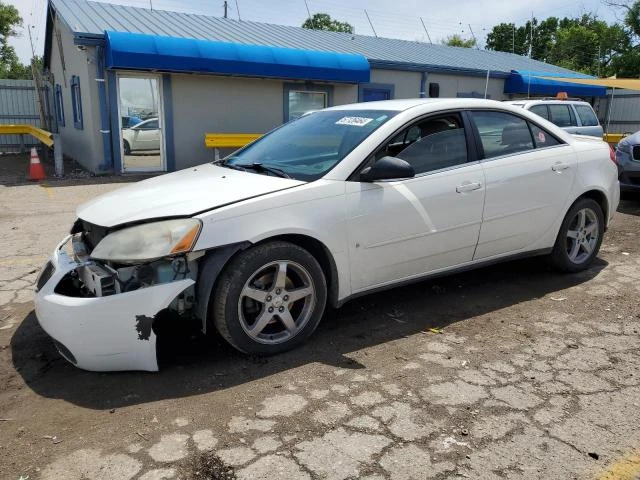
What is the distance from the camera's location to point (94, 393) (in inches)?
116

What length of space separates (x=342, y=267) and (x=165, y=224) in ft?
3.83

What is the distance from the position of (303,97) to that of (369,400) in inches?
516

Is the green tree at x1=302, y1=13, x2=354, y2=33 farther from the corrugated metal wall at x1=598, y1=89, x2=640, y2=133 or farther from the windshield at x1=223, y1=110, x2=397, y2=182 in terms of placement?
the windshield at x1=223, y1=110, x2=397, y2=182

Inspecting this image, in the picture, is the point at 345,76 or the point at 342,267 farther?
the point at 345,76

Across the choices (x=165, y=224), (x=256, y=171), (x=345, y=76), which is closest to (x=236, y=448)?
(x=165, y=224)

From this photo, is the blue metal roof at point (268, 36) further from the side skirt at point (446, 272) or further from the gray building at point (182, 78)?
the side skirt at point (446, 272)

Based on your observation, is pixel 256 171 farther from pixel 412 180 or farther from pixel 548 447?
pixel 548 447

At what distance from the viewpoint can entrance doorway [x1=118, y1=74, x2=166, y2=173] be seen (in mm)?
12562

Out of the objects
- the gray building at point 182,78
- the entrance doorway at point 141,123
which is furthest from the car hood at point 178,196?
the entrance doorway at point 141,123

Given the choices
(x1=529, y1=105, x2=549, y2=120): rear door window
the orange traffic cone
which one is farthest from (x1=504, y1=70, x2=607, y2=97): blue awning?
the orange traffic cone

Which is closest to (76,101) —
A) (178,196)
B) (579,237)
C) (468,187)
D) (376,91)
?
(376,91)

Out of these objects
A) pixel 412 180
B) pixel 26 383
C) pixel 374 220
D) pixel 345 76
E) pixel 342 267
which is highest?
pixel 345 76

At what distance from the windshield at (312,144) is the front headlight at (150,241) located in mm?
898

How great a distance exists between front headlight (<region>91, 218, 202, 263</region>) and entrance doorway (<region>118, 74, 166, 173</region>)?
10.4 m
